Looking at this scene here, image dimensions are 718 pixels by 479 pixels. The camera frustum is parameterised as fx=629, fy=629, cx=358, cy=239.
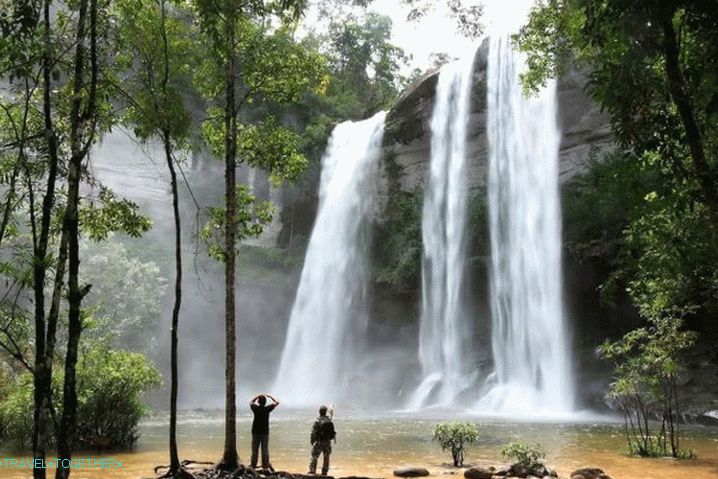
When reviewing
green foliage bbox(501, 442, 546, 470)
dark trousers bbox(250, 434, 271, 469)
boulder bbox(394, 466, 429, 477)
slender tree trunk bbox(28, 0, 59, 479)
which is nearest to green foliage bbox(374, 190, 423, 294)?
green foliage bbox(501, 442, 546, 470)

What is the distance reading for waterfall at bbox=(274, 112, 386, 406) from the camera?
99.6ft

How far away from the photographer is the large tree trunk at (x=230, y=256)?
324 inches

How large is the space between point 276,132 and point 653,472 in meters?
7.99

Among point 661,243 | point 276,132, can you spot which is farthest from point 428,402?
point 661,243

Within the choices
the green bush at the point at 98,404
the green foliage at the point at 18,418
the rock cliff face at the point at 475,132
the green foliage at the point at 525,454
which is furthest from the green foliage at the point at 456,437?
the rock cliff face at the point at 475,132

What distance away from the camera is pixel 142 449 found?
12734 mm

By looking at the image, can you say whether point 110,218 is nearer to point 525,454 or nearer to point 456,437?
point 456,437

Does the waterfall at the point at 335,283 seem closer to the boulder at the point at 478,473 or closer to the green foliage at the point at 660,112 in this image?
the boulder at the point at 478,473

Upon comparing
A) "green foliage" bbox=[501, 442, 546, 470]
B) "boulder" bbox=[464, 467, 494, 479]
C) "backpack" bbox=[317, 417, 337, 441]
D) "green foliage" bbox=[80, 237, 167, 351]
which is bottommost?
"boulder" bbox=[464, 467, 494, 479]

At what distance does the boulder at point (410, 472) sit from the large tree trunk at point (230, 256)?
2482mm

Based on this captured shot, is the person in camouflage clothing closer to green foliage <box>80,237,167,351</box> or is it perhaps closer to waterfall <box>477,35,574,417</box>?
waterfall <box>477,35,574,417</box>

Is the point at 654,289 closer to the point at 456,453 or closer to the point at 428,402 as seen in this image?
the point at 456,453

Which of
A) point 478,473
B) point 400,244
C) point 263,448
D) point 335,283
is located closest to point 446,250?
point 400,244

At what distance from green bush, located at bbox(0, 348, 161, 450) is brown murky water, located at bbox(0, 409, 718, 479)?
57 centimetres
